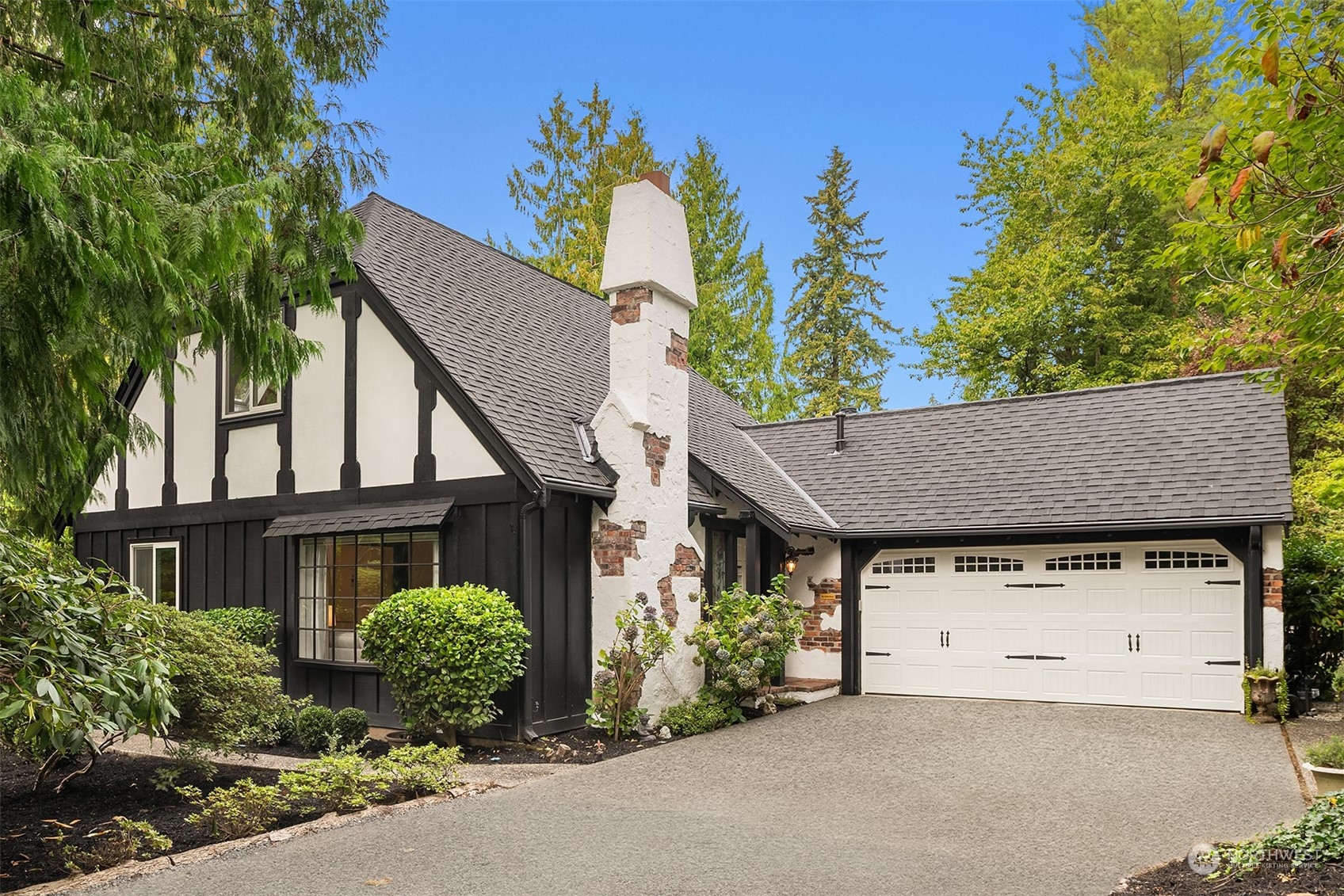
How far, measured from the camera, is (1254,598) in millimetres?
10633

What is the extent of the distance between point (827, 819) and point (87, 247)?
5400mm

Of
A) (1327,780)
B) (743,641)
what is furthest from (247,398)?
(1327,780)

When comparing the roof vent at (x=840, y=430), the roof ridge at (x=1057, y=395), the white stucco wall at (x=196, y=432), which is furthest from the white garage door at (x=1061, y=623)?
the white stucco wall at (x=196, y=432)

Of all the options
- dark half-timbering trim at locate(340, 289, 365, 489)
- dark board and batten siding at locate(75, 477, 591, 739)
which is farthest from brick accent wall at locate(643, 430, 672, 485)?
dark half-timbering trim at locate(340, 289, 365, 489)

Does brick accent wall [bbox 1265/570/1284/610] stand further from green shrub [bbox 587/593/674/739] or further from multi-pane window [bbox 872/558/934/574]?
green shrub [bbox 587/593/674/739]

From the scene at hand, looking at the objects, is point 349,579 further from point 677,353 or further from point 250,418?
point 677,353

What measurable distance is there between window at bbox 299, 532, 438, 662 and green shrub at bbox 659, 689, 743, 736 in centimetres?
284

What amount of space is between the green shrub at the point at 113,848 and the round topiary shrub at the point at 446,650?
9.82 ft

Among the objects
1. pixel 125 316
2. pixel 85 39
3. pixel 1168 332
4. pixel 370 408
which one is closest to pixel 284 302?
pixel 370 408

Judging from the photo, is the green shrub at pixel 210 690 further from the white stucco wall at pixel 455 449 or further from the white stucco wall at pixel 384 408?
the white stucco wall at pixel 384 408

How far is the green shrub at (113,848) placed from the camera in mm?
5066

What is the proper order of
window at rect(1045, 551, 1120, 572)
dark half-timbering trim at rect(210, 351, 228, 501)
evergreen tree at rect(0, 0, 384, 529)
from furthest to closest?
dark half-timbering trim at rect(210, 351, 228, 501), window at rect(1045, 551, 1120, 572), evergreen tree at rect(0, 0, 384, 529)

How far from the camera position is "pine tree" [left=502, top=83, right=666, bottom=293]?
83.4ft

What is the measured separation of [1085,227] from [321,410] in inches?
750
